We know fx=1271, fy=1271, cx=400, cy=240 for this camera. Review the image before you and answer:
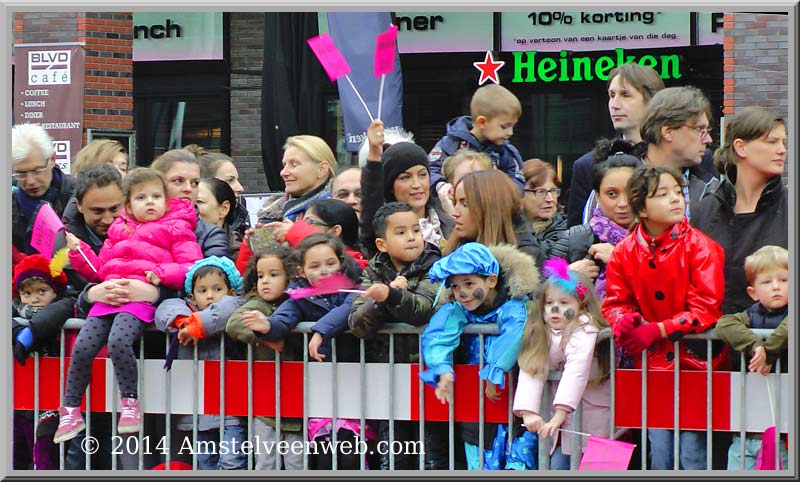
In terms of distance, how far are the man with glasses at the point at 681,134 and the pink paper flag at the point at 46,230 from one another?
325 cm

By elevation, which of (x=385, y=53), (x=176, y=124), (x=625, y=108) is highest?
(x=176, y=124)

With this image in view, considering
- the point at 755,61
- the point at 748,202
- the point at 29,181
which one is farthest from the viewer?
the point at 755,61

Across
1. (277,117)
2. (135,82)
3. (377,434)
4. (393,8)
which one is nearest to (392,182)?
(393,8)

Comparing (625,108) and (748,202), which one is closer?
(748,202)

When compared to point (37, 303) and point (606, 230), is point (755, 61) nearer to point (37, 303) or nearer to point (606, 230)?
point (606, 230)

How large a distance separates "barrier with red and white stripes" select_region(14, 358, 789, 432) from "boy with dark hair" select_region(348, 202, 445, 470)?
0.35 ft

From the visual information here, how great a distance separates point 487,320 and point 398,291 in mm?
466

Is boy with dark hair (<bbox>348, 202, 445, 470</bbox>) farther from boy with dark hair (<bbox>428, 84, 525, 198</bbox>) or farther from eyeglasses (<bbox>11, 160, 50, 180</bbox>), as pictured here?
eyeglasses (<bbox>11, 160, 50, 180</bbox>)

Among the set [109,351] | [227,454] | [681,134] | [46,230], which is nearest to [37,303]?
[46,230]

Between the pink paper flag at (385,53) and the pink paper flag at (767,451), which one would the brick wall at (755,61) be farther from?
the pink paper flag at (767,451)

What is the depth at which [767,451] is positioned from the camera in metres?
5.73

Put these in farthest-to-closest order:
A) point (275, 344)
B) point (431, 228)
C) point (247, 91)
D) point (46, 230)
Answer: point (247, 91), point (46, 230), point (431, 228), point (275, 344)

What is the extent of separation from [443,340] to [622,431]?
Answer: 0.95 meters

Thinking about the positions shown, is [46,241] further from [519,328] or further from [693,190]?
[693,190]
